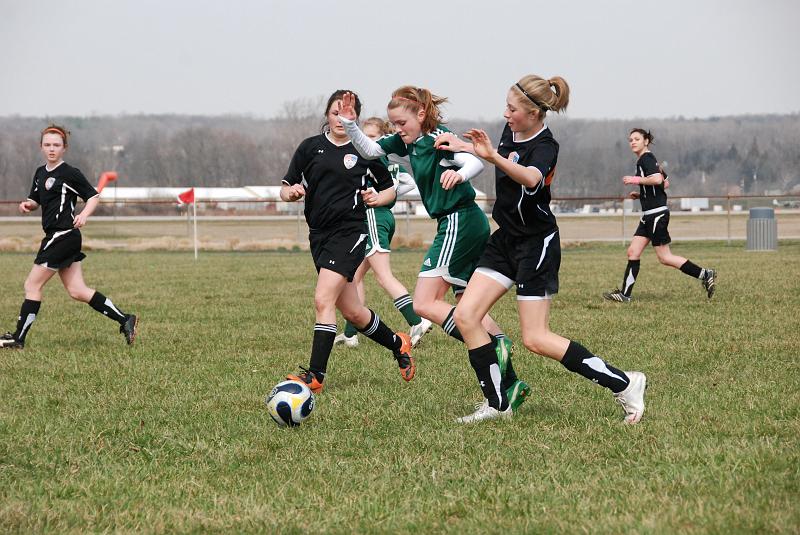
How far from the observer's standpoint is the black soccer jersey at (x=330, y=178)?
679 centimetres

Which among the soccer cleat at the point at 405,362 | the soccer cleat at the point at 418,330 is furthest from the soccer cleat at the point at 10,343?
the soccer cleat at the point at 405,362

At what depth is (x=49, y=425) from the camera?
18.6 feet

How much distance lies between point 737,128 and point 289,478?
17130cm

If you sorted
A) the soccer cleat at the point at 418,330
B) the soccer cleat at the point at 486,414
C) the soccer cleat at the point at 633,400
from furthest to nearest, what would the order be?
the soccer cleat at the point at 418,330 → the soccer cleat at the point at 486,414 → the soccer cleat at the point at 633,400

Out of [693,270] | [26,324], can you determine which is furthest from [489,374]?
Result: [693,270]

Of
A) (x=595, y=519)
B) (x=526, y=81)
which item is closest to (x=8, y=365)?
(x=526, y=81)

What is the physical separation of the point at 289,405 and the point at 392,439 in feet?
2.20

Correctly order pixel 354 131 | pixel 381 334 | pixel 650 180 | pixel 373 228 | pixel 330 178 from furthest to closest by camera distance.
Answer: pixel 650 180 < pixel 373 228 < pixel 381 334 < pixel 330 178 < pixel 354 131

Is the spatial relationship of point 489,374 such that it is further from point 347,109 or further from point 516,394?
point 347,109

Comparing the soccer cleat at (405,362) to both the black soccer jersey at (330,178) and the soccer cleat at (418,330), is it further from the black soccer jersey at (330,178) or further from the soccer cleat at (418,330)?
the soccer cleat at (418,330)

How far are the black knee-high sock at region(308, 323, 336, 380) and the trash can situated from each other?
22.0 metres

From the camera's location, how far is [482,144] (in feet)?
16.6

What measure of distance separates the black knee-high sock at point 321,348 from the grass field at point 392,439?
0.68 ft

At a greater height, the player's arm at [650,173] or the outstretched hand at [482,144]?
the outstretched hand at [482,144]
